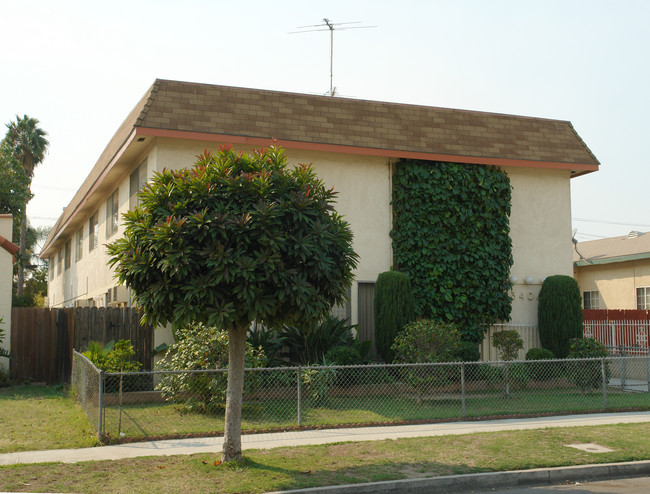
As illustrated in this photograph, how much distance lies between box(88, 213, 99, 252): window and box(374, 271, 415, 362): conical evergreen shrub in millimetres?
10566

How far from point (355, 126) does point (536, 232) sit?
575 cm

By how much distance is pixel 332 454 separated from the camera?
9023mm

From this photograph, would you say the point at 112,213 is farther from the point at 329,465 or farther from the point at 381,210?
the point at 329,465

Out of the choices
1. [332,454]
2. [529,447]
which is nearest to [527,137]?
[529,447]

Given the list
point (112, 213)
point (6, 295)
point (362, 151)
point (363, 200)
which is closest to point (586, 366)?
point (363, 200)

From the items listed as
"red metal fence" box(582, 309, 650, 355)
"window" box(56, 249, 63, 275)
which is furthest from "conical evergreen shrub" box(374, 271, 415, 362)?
"window" box(56, 249, 63, 275)

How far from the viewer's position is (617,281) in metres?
25.4

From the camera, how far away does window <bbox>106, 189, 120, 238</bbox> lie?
1933cm

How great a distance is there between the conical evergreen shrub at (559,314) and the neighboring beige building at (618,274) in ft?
25.9

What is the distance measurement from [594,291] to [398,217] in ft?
44.1

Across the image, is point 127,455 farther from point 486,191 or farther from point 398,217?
point 486,191

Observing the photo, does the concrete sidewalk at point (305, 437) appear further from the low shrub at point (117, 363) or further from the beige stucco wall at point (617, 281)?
the beige stucco wall at point (617, 281)

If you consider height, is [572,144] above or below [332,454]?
above

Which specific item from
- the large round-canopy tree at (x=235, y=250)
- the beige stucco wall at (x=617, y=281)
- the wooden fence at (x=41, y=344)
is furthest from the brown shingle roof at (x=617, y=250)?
the wooden fence at (x=41, y=344)
